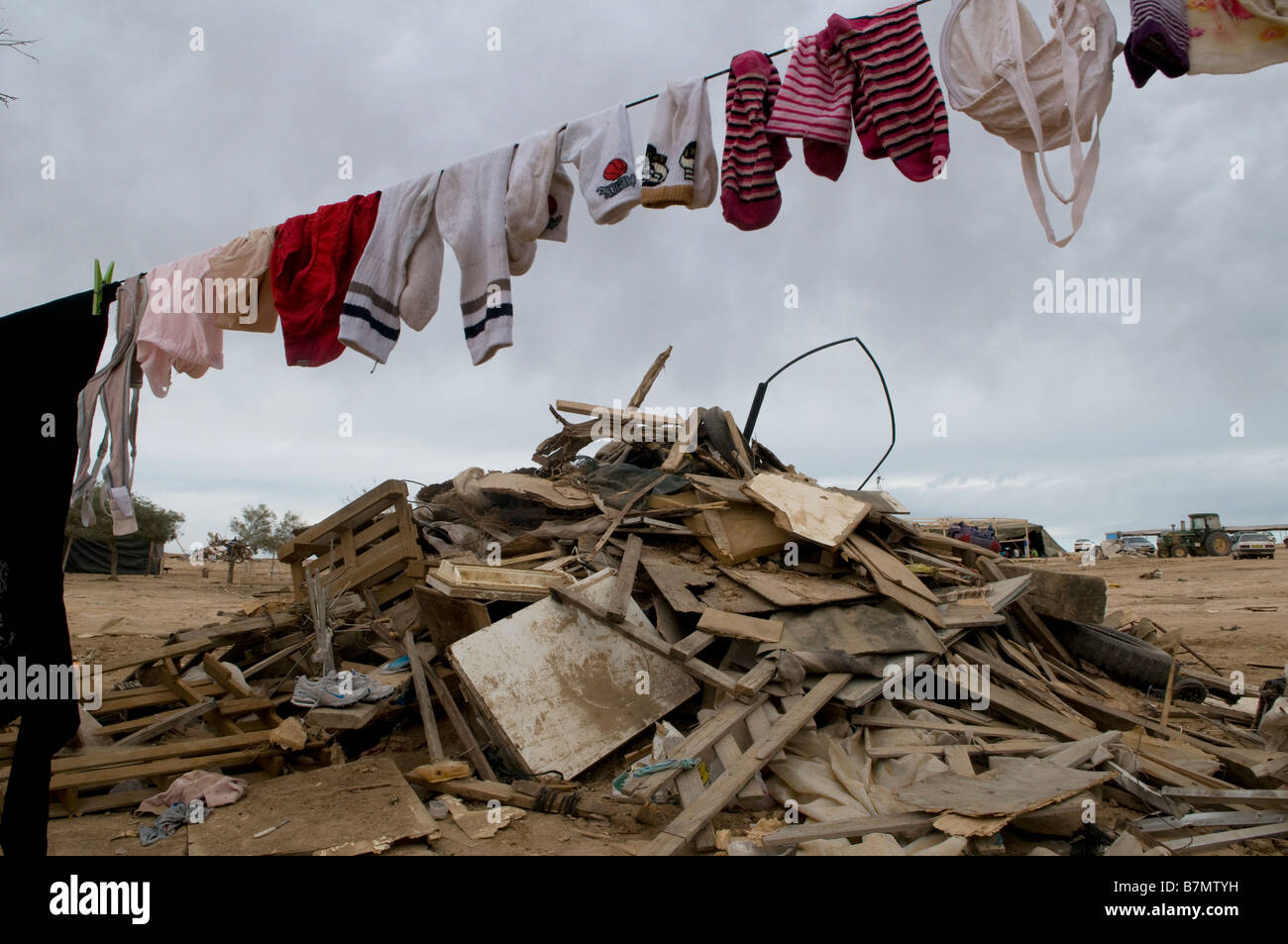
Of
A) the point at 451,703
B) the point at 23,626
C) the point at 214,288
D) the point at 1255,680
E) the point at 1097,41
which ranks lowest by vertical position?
the point at 1255,680

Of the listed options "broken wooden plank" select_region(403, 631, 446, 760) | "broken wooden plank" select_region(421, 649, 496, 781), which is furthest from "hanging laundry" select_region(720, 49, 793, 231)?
"broken wooden plank" select_region(403, 631, 446, 760)

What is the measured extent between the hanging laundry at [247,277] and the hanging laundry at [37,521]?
0.70 meters

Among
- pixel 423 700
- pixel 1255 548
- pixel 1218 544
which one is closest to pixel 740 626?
pixel 423 700

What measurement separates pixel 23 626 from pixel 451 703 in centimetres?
331

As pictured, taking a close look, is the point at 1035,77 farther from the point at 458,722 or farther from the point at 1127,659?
the point at 1127,659

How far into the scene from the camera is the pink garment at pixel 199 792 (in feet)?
A: 16.3

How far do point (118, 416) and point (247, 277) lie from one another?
1.40 m

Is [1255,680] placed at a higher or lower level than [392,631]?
lower

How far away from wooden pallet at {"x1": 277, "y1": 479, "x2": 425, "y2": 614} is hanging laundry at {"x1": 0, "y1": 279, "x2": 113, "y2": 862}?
3971 millimetres

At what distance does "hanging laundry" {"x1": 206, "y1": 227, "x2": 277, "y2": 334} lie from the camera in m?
4.54

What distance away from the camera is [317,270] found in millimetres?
4348
